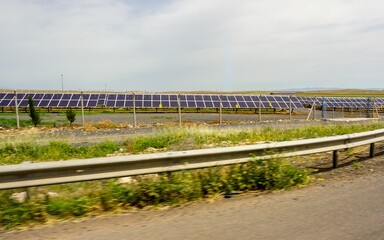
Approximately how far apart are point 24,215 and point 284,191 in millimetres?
4090

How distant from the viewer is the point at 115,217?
4.41 meters

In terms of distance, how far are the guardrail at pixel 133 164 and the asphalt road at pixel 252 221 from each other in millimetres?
664

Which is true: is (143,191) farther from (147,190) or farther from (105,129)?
(105,129)

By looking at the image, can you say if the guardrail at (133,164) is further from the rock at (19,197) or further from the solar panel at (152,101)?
the solar panel at (152,101)

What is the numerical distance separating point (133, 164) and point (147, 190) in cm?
46

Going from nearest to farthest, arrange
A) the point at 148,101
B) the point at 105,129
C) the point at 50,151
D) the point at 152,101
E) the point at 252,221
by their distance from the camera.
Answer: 1. the point at 252,221
2. the point at 50,151
3. the point at 105,129
4. the point at 152,101
5. the point at 148,101

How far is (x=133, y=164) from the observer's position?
4.95 meters

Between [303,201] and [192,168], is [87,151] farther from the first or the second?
[303,201]

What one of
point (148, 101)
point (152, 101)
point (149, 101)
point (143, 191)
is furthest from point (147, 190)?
point (148, 101)

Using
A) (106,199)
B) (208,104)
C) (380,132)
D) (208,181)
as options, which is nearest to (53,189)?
(106,199)

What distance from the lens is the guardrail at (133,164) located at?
4293mm

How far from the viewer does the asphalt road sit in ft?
12.4

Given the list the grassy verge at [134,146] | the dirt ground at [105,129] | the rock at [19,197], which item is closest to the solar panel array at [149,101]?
the dirt ground at [105,129]

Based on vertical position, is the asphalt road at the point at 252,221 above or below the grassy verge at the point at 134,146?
above
